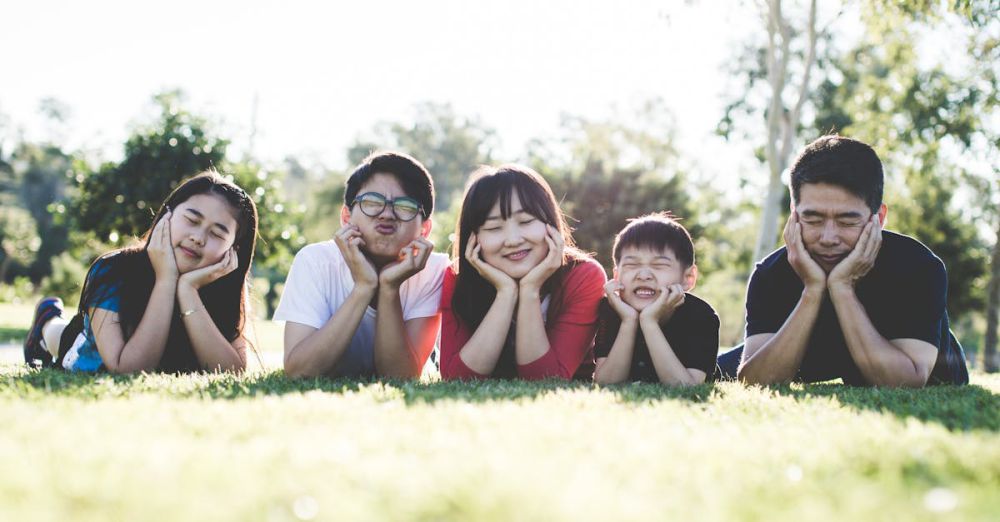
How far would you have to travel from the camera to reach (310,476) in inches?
74.5

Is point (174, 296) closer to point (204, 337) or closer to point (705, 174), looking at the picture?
point (204, 337)

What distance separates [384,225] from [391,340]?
32.5 inches

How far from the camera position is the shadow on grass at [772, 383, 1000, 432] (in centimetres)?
296

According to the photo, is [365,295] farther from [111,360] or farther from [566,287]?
[111,360]

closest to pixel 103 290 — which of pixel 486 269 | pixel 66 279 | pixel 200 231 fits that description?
pixel 200 231

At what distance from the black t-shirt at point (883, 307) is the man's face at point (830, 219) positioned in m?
0.32

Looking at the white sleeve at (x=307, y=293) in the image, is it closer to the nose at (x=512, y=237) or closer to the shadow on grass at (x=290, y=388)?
the shadow on grass at (x=290, y=388)

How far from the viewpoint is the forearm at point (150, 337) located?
486 cm

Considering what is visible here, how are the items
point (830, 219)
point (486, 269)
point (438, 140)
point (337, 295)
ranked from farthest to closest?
point (438, 140)
point (337, 295)
point (486, 269)
point (830, 219)

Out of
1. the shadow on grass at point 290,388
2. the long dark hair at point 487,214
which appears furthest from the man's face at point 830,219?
the long dark hair at point 487,214

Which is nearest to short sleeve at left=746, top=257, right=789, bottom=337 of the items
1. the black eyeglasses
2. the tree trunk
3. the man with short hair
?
the man with short hair

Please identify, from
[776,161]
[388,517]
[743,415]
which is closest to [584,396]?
[743,415]

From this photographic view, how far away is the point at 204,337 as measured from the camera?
16.6 ft

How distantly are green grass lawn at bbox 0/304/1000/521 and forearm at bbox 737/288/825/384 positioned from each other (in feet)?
4.07
